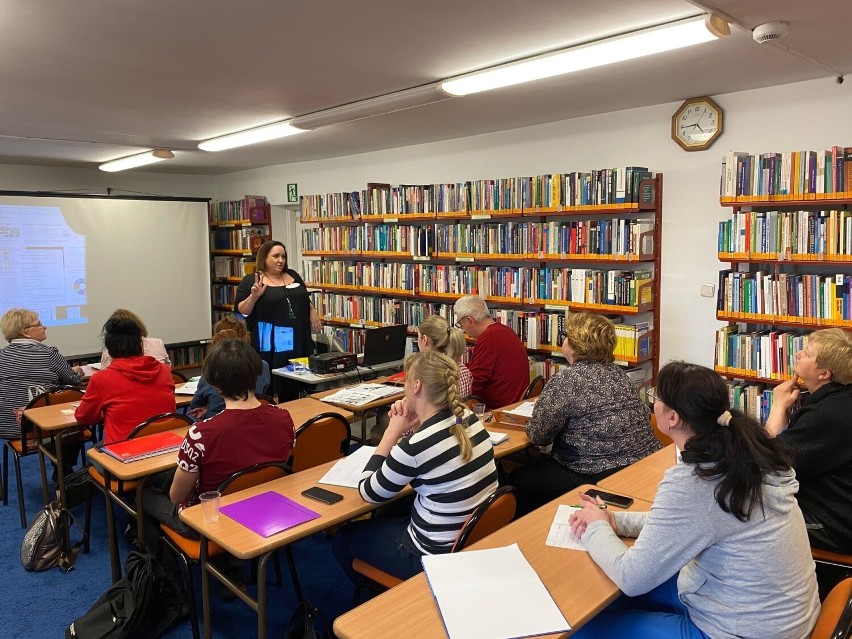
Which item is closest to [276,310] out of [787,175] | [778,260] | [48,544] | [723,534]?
[48,544]

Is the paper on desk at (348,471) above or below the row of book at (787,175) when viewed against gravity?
below

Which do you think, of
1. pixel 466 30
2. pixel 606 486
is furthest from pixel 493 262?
pixel 606 486

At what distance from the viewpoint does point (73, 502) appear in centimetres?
390

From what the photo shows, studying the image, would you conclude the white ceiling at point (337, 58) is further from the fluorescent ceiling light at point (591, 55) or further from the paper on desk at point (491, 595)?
the paper on desk at point (491, 595)

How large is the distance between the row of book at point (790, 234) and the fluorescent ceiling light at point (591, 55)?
140 cm

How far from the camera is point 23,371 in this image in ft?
14.2

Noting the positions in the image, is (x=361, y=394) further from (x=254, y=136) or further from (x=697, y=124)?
(x=697, y=124)

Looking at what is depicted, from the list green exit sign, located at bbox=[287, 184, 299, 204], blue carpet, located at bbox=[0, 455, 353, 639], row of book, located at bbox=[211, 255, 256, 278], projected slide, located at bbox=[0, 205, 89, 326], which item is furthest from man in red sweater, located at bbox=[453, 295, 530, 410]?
projected slide, located at bbox=[0, 205, 89, 326]

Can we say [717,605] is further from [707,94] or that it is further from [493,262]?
[493,262]

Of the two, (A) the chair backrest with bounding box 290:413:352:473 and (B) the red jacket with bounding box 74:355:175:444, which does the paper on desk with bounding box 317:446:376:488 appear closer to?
(A) the chair backrest with bounding box 290:413:352:473

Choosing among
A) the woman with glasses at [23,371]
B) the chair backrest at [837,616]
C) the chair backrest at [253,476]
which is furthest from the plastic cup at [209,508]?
the woman with glasses at [23,371]

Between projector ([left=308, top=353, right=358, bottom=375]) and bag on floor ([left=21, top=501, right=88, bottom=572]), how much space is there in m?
1.91

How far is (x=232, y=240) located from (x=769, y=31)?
7.33m

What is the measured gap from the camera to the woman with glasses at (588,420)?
9.94 ft
